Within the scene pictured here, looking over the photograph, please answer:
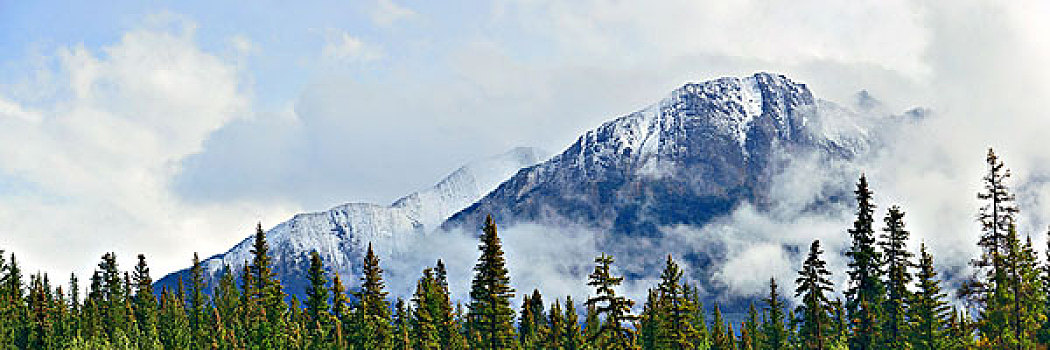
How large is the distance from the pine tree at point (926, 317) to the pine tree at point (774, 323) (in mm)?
12093

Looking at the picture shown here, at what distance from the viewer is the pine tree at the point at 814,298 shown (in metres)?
72.9

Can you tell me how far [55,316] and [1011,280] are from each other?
8308cm

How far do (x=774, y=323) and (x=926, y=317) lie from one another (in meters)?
21.5

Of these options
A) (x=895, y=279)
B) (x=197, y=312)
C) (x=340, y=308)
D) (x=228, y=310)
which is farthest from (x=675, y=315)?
(x=228, y=310)

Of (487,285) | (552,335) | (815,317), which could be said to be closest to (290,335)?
(487,285)

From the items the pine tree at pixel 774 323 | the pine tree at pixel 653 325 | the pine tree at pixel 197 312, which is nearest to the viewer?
the pine tree at pixel 774 323

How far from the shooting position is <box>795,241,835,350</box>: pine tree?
7288 cm

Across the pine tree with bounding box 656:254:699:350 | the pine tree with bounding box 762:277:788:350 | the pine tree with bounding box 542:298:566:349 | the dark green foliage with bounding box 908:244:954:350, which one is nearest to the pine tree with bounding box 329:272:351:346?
the pine tree with bounding box 542:298:566:349

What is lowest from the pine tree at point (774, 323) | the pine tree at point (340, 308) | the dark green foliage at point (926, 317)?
the dark green foliage at point (926, 317)

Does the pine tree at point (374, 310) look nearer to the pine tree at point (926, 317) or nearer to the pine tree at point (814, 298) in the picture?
the pine tree at point (814, 298)

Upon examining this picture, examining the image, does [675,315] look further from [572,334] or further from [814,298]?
[814,298]

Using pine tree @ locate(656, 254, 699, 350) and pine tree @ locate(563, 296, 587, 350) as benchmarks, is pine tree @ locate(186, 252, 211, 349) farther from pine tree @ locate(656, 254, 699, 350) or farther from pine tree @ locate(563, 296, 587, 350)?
pine tree @ locate(656, 254, 699, 350)

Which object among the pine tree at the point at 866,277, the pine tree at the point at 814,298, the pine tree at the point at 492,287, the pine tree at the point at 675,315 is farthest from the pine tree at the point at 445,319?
the pine tree at the point at 866,277

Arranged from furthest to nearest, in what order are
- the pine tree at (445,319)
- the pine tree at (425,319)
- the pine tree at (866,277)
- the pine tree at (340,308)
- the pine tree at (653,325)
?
the pine tree at (340,308) → the pine tree at (445,319) → the pine tree at (653,325) → the pine tree at (425,319) → the pine tree at (866,277)
